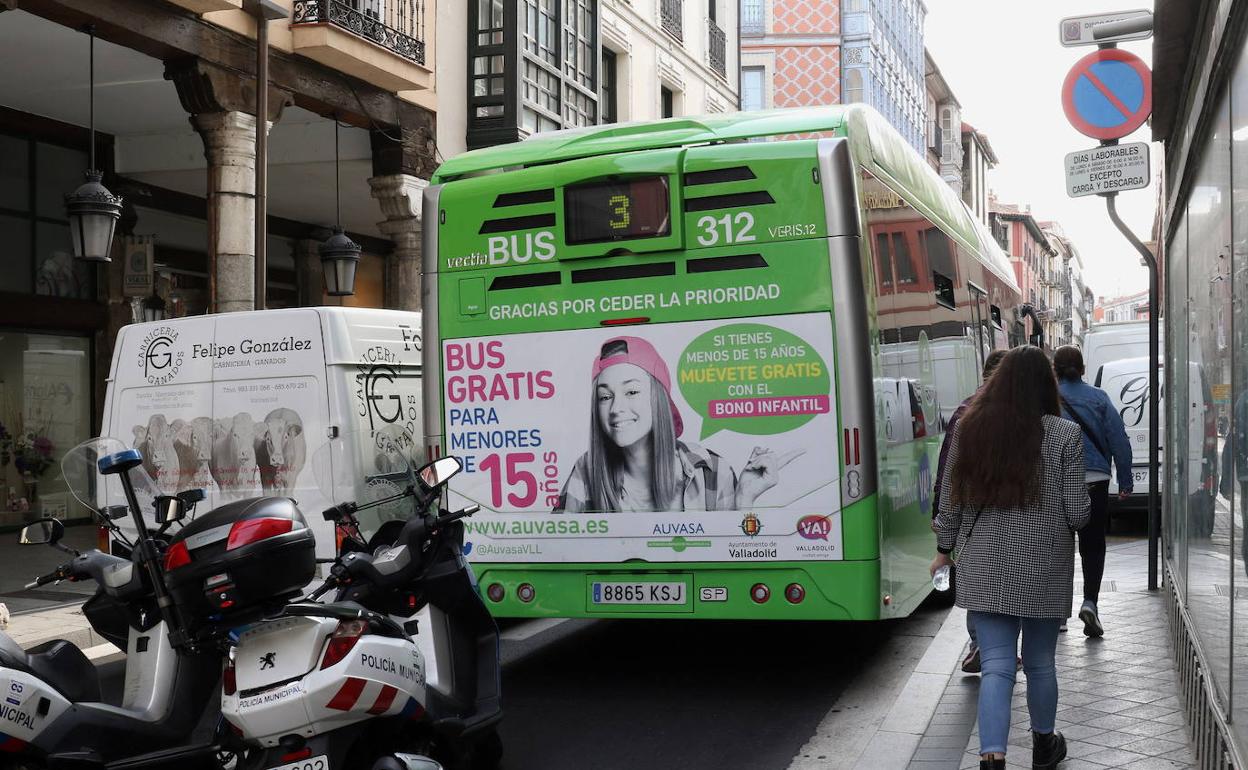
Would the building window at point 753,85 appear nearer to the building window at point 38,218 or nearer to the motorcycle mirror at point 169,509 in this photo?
the building window at point 38,218

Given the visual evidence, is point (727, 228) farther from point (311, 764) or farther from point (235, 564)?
point (311, 764)

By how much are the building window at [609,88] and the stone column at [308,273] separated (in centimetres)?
605

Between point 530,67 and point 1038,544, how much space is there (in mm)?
15461

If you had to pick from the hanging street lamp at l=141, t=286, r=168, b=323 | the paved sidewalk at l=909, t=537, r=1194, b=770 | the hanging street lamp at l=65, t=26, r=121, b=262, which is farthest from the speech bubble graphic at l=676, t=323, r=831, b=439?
the hanging street lamp at l=141, t=286, r=168, b=323

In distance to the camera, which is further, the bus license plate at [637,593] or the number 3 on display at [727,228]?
the bus license plate at [637,593]

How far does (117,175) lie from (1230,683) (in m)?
15.8

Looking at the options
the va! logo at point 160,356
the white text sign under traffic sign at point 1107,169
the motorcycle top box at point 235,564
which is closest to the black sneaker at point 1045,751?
the motorcycle top box at point 235,564

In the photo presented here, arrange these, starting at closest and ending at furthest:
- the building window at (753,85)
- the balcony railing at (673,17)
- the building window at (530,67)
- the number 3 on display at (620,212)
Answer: the number 3 on display at (620,212), the building window at (530,67), the balcony railing at (673,17), the building window at (753,85)

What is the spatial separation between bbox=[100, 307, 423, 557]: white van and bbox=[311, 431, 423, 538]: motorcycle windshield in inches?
0.5

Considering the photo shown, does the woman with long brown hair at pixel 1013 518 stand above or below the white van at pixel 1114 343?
below

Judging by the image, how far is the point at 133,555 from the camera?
4.44m

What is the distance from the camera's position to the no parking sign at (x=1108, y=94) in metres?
7.50

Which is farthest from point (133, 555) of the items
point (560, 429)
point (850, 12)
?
point (850, 12)

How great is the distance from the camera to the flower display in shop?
1573 centimetres
